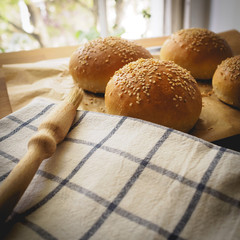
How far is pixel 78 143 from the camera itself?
2.20 ft

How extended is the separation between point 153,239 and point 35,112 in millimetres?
593

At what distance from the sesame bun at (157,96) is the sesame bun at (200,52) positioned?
0.35 meters

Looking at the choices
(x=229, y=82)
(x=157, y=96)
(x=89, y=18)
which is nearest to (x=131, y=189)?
(x=157, y=96)

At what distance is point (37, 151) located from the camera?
0.59m

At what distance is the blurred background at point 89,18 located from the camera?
6.81 ft

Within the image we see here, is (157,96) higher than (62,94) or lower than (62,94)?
higher

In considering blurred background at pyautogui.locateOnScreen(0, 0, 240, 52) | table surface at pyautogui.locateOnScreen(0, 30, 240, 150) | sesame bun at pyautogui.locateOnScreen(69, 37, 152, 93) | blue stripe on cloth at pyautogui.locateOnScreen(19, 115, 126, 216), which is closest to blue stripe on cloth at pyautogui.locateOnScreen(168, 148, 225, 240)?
blue stripe on cloth at pyautogui.locateOnScreen(19, 115, 126, 216)

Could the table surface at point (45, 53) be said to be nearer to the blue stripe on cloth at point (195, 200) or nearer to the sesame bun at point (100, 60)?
the sesame bun at point (100, 60)

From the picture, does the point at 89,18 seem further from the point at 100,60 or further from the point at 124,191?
the point at 124,191

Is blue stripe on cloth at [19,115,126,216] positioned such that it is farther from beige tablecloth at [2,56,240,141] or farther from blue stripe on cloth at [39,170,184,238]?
beige tablecloth at [2,56,240,141]

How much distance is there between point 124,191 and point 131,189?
16mm

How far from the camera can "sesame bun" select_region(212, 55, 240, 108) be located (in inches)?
40.5

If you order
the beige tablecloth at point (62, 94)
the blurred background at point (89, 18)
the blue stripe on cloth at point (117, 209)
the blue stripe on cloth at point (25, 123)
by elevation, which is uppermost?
the blurred background at point (89, 18)

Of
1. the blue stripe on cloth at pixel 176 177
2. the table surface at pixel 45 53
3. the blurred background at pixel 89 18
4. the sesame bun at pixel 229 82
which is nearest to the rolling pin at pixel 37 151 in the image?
the blue stripe on cloth at pixel 176 177
